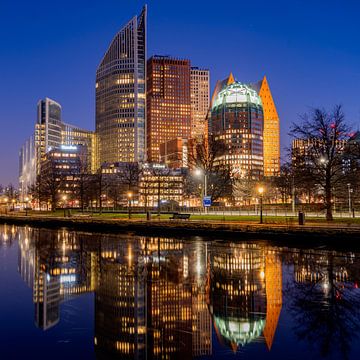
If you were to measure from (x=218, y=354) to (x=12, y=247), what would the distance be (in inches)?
1383

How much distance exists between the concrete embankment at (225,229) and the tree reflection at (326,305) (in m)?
10.9

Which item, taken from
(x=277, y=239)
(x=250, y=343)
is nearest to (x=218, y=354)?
(x=250, y=343)

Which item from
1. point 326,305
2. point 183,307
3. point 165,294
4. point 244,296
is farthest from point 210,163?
point 183,307

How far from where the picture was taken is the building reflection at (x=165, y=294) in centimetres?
1425

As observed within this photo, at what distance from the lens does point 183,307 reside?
1783 centimetres

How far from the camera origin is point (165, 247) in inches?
1561

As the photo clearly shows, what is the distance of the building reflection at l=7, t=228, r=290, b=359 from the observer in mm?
14250

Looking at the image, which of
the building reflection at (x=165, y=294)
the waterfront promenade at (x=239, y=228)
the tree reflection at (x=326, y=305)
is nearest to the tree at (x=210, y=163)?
the waterfront promenade at (x=239, y=228)

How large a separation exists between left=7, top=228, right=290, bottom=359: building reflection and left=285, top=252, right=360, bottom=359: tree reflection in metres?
0.91

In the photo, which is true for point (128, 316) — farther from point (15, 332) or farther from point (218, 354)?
point (218, 354)

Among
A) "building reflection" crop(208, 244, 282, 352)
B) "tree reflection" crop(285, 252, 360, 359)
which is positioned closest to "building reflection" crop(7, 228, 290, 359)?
"building reflection" crop(208, 244, 282, 352)

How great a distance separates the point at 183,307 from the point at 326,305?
18.4 ft

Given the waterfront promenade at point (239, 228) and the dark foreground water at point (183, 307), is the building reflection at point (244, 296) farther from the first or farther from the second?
the waterfront promenade at point (239, 228)

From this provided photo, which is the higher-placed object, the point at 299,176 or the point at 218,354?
the point at 299,176
